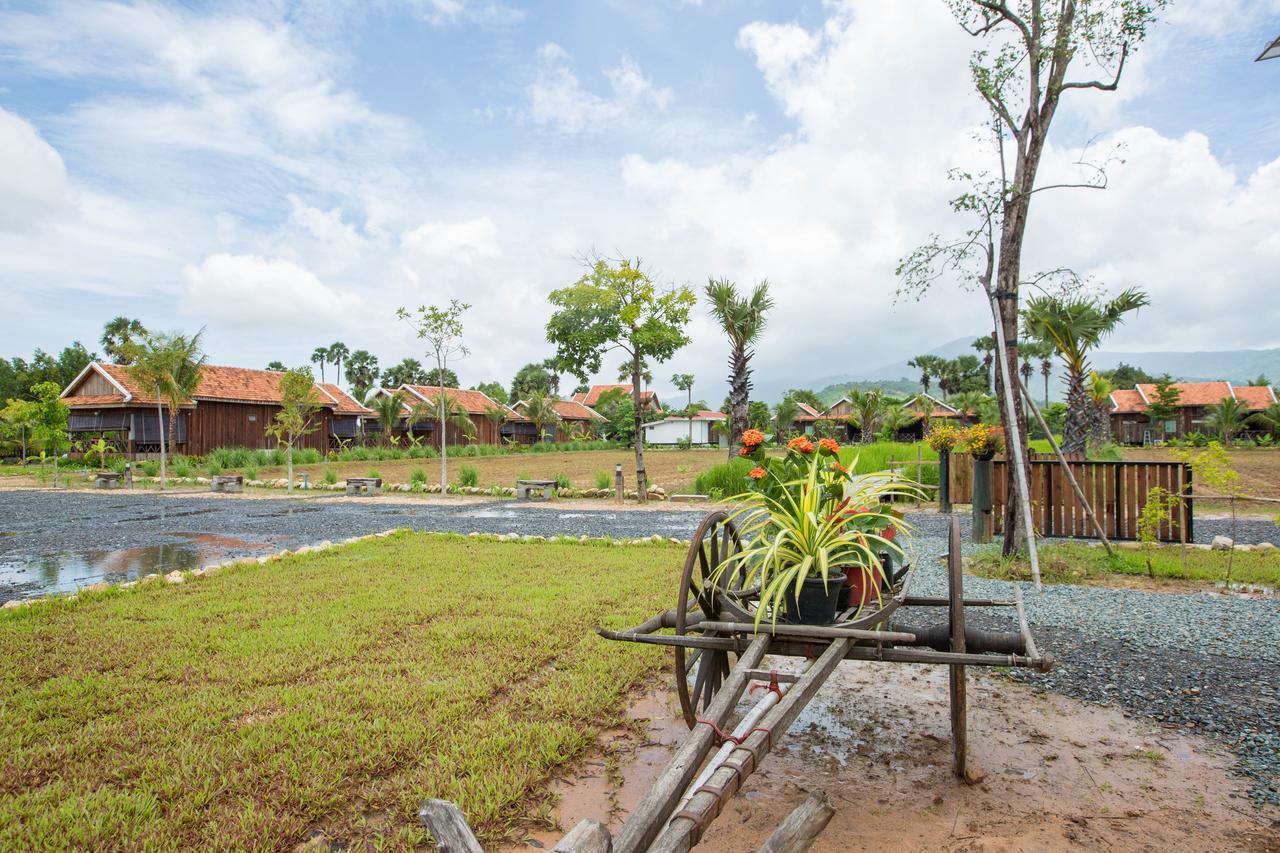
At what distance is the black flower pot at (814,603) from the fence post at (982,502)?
7560 mm

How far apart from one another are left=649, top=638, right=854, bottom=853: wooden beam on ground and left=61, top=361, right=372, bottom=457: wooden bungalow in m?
33.0

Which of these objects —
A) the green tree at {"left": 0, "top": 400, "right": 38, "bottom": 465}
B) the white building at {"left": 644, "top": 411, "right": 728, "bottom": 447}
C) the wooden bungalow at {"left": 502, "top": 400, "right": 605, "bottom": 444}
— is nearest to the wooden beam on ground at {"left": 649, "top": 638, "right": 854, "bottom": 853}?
the green tree at {"left": 0, "top": 400, "right": 38, "bottom": 465}

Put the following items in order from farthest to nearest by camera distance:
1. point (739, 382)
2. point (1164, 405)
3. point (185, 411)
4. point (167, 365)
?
point (1164, 405) → point (185, 411) → point (167, 365) → point (739, 382)

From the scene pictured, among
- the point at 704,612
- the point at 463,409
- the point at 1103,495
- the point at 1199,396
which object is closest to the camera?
the point at 704,612

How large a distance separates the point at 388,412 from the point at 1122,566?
3926 centimetres

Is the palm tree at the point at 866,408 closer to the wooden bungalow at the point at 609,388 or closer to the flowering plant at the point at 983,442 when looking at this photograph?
the wooden bungalow at the point at 609,388

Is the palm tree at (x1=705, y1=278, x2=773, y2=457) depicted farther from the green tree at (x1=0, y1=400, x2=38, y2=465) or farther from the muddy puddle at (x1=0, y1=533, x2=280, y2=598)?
the green tree at (x1=0, y1=400, x2=38, y2=465)

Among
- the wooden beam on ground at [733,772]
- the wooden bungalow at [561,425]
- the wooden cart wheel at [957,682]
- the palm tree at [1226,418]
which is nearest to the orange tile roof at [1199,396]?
the palm tree at [1226,418]

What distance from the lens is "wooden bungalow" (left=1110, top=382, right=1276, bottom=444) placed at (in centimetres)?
4594

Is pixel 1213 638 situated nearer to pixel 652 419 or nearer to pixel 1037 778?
pixel 1037 778

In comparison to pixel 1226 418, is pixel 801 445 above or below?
below

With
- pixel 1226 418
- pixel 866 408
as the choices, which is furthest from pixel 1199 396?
pixel 866 408

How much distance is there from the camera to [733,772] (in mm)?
1751

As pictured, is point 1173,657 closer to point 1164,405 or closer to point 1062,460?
point 1062,460
